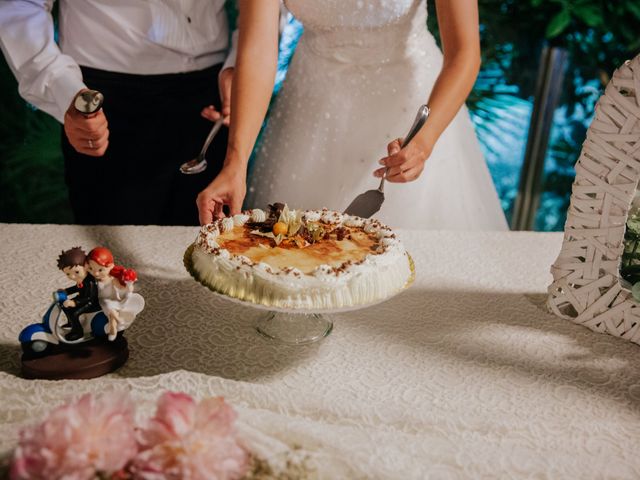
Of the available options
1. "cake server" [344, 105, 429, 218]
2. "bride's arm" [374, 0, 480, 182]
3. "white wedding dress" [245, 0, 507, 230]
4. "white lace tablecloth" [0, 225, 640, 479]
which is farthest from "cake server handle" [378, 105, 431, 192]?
"white wedding dress" [245, 0, 507, 230]

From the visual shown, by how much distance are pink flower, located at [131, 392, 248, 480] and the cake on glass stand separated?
0.31 metres

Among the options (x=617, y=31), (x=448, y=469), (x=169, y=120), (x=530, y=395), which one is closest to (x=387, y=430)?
(x=448, y=469)

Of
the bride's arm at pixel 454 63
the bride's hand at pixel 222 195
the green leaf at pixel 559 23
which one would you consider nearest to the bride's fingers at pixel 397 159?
the bride's arm at pixel 454 63

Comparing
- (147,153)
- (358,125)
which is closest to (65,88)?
(147,153)

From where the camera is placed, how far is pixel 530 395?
3.13 ft

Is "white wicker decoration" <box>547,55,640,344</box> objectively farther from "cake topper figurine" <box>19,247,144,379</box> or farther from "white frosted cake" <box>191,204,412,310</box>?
"cake topper figurine" <box>19,247,144,379</box>

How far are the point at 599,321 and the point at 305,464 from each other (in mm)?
692

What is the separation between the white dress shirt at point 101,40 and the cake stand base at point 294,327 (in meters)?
1.01

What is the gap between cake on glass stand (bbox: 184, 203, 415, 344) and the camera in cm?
92

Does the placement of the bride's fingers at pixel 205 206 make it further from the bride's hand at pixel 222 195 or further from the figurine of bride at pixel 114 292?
the figurine of bride at pixel 114 292

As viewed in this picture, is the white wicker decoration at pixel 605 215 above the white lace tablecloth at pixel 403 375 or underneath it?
above

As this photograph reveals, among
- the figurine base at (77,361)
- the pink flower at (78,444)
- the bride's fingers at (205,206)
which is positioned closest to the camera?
the pink flower at (78,444)

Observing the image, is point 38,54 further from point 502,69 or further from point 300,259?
point 502,69

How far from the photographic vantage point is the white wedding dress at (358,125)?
1.94 m
